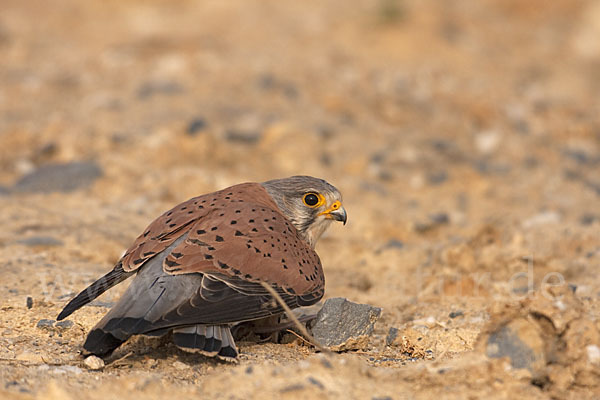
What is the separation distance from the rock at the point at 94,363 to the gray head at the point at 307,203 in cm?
143

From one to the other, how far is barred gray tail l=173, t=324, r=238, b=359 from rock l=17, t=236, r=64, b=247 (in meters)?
2.30

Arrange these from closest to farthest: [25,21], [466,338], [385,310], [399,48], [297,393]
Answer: [297,393]
[466,338]
[385,310]
[399,48]
[25,21]

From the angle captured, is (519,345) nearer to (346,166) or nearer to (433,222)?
(433,222)

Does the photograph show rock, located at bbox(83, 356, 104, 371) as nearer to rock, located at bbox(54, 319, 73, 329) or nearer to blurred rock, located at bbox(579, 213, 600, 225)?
rock, located at bbox(54, 319, 73, 329)

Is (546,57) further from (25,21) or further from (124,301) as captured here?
(124,301)

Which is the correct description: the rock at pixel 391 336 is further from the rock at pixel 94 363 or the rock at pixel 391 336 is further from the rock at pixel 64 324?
the rock at pixel 64 324

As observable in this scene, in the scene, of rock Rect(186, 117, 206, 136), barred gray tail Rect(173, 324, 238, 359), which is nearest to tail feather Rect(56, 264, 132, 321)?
barred gray tail Rect(173, 324, 238, 359)

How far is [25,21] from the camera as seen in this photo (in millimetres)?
12688

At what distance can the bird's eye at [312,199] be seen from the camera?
4.47m

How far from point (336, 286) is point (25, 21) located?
31.1 ft

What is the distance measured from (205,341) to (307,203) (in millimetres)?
1291

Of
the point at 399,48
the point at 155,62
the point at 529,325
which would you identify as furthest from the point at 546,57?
the point at 529,325


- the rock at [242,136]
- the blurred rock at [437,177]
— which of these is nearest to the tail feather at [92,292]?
the rock at [242,136]

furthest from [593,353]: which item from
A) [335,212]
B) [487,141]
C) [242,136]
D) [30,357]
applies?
[487,141]
